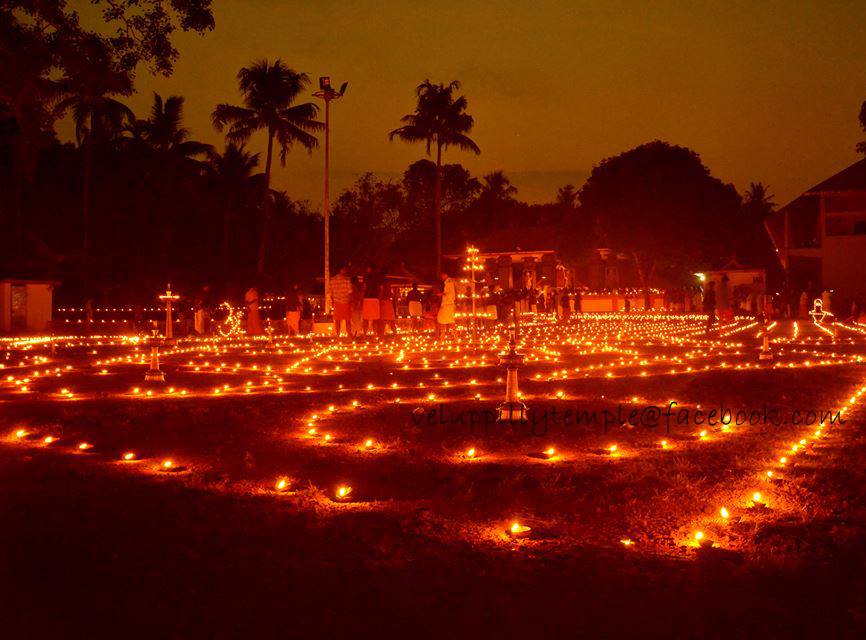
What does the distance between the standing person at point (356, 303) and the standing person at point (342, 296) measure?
22cm

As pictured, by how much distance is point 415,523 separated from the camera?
5.20 metres

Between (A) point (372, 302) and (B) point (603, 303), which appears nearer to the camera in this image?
(A) point (372, 302)

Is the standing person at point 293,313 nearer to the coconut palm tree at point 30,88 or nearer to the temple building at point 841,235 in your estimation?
the coconut palm tree at point 30,88

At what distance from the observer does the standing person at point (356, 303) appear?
2377 cm

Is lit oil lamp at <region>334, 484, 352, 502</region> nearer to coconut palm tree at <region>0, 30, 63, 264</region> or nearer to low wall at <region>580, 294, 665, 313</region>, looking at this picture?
coconut palm tree at <region>0, 30, 63, 264</region>

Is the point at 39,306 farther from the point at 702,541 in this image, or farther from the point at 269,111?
the point at 702,541

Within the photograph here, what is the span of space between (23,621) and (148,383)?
9389mm

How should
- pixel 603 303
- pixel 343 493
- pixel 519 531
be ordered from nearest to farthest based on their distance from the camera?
1. pixel 519 531
2. pixel 343 493
3. pixel 603 303

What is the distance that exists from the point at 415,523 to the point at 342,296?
18.2 m

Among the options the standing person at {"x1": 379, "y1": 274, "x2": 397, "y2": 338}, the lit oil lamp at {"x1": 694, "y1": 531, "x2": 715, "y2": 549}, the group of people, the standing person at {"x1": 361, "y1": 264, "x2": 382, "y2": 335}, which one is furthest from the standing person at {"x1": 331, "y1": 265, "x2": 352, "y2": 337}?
the lit oil lamp at {"x1": 694, "y1": 531, "x2": 715, "y2": 549}

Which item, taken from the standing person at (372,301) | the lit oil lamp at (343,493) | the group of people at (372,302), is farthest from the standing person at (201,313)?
the lit oil lamp at (343,493)

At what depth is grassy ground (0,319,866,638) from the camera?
12.6 feet

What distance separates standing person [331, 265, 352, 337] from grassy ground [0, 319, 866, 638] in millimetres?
12172

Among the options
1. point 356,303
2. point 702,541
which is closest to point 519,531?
point 702,541
